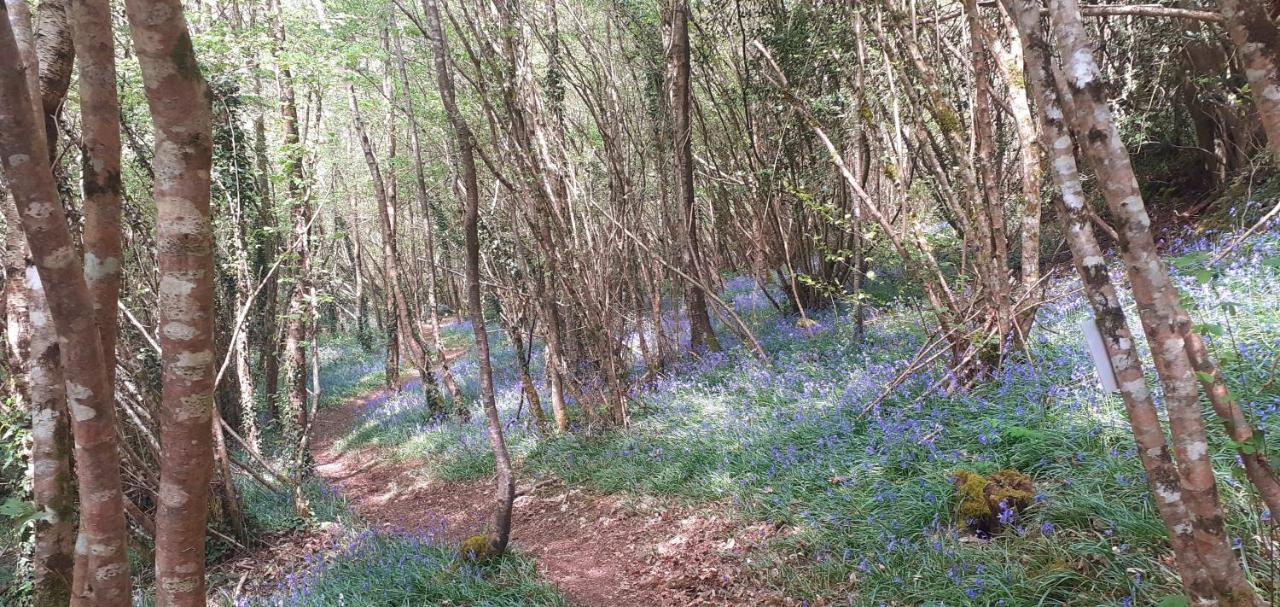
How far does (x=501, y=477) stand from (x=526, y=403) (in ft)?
15.8

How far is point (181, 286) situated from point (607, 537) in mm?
3972

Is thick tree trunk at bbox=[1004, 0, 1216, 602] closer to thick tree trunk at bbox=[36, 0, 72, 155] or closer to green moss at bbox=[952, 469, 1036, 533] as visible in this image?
green moss at bbox=[952, 469, 1036, 533]

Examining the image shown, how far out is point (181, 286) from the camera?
1860mm

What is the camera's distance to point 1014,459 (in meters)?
3.66

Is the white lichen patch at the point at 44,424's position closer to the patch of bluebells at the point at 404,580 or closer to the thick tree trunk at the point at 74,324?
the thick tree trunk at the point at 74,324

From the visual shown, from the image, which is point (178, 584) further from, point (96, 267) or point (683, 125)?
point (683, 125)

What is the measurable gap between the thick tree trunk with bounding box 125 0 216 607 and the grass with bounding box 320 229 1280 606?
113 inches

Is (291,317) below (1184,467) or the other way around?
the other way around

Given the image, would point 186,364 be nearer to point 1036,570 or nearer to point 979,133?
point 1036,570

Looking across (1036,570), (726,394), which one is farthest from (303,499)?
(1036,570)

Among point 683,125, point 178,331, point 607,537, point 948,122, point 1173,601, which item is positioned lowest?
point 607,537

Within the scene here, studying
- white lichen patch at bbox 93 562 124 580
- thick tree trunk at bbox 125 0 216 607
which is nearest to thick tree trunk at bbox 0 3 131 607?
white lichen patch at bbox 93 562 124 580

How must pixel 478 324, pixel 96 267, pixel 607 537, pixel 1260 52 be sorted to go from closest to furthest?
pixel 1260 52
pixel 96 267
pixel 478 324
pixel 607 537

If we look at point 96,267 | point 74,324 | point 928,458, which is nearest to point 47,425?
point 96,267
